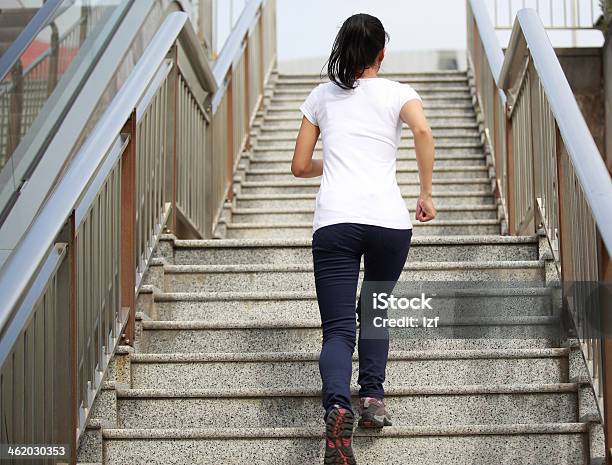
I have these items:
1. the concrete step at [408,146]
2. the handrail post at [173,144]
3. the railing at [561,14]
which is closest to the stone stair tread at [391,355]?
the handrail post at [173,144]

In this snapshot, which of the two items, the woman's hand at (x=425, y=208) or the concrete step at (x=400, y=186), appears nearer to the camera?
the woman's hand at (x=425, y=208)

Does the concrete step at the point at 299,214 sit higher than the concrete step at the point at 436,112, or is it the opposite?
the concrete step at the point at 436,112

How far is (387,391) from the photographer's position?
381 centimetres

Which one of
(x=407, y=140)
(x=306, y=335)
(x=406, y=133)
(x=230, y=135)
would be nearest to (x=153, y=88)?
(x=306, y=335)

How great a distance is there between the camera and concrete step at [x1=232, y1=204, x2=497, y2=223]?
252 inches

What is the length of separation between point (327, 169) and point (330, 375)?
0.65 m

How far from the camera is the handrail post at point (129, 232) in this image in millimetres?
4172

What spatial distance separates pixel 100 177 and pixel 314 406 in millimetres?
1074

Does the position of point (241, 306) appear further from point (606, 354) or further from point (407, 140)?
point (407, 140)

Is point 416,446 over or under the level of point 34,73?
under

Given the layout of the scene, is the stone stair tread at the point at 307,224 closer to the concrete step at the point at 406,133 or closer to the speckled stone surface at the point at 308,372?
the concrete step at the point at 406,133

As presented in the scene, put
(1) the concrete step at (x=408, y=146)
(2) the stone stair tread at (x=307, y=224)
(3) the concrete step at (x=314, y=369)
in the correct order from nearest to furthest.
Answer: (3) the concrete step at (x=314, y=369) < (2) the stone stair tread at (x=307, y=224) < (1) the concrete step at (x=408, y=146)

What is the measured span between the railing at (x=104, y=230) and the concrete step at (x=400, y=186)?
580mm

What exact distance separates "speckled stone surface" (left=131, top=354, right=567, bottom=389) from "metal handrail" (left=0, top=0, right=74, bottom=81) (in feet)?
8.29
